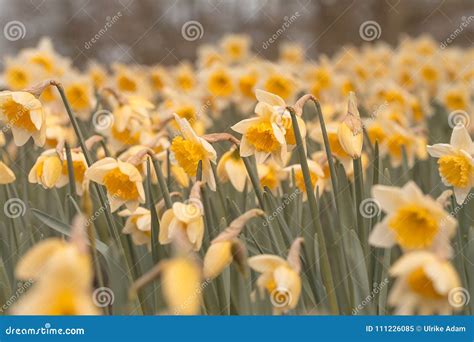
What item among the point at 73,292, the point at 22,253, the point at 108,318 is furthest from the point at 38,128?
the point at 73,292

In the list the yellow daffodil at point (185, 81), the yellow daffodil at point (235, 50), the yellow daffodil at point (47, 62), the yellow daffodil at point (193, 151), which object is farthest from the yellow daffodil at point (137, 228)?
the yellow daffodil at point (235, 50)

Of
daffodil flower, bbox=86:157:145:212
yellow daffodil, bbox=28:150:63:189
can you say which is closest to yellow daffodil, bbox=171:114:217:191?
daffodil flower, bbox=86:157:145:212

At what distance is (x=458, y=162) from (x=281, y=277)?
55cm

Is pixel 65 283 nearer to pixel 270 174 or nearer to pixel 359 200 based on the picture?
pixel 359 200

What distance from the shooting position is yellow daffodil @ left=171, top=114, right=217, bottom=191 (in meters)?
1.59

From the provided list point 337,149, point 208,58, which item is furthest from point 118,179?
point 208,58

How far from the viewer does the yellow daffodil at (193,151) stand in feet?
5.23

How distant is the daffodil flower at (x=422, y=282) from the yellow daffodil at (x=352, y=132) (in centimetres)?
64

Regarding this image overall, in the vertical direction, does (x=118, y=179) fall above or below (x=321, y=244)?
above

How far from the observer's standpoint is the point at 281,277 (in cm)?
119

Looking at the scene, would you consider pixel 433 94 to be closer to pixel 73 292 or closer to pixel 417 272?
pixel 417 272

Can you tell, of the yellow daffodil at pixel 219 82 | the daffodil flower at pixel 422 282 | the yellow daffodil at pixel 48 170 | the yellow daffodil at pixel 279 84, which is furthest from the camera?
the yellow daffodil at pixel 219 82

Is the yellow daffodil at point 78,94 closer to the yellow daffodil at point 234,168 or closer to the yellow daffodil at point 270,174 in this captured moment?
the yellow daffodil at point 270,174

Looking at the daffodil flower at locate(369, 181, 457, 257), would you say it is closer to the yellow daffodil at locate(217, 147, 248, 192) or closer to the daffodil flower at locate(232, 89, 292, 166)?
the daffodil flower at locate(232, 89, 292, 166)
